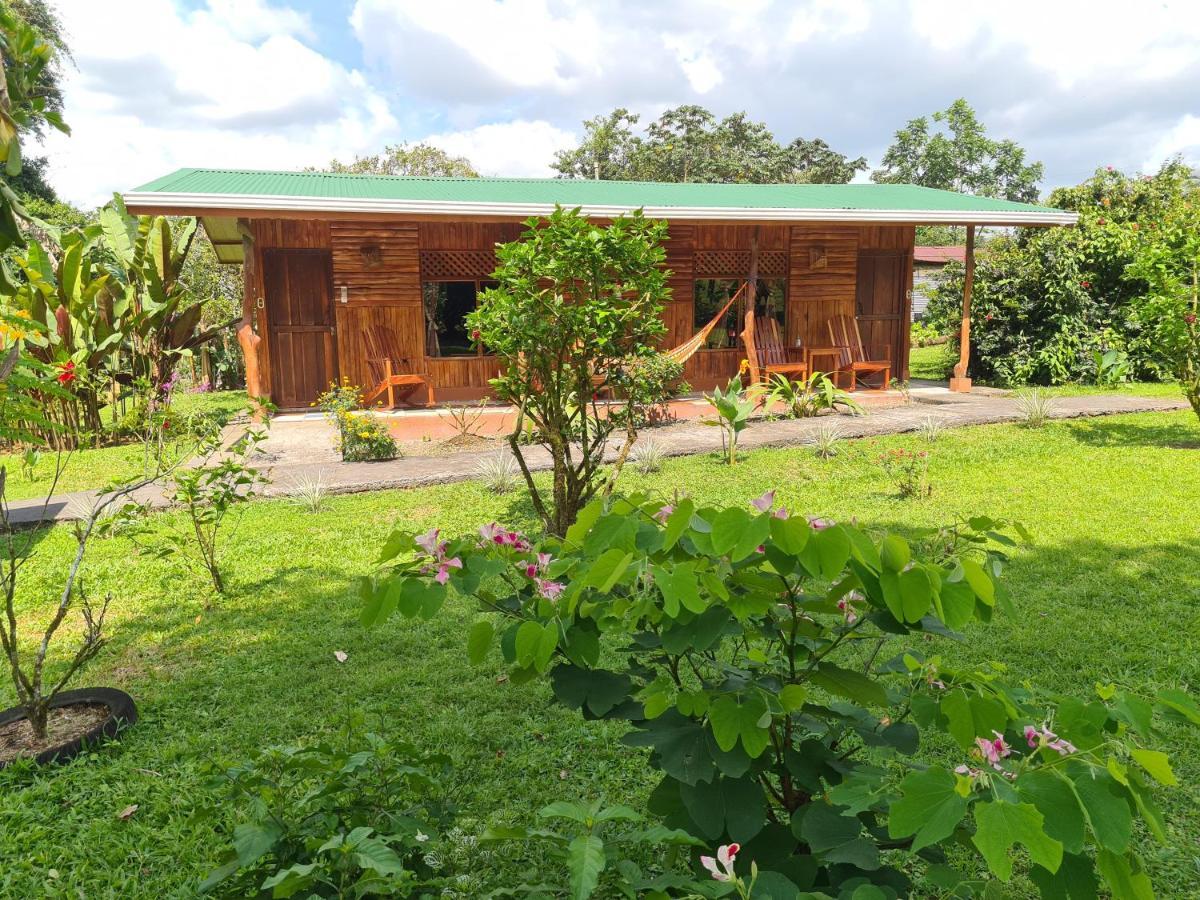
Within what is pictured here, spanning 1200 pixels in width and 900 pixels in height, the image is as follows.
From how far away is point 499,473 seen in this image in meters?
6.86

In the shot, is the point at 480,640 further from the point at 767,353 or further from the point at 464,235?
the point at 767,353

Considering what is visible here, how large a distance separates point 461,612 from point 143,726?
1630 millimetres

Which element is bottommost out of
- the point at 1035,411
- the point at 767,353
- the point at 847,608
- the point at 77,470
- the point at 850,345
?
the point at 77,470

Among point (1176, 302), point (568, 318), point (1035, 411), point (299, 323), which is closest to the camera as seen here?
point (568, 318)

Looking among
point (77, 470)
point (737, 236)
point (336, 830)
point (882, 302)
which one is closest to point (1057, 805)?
point (336, 830)

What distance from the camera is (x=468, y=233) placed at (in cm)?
1102

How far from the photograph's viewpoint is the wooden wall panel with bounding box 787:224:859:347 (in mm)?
12250

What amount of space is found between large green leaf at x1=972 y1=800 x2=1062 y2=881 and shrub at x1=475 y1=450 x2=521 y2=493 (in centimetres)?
597

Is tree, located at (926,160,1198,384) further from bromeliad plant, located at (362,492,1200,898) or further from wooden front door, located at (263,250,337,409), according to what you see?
bromeliad plant, located at (362,492,1200,898)

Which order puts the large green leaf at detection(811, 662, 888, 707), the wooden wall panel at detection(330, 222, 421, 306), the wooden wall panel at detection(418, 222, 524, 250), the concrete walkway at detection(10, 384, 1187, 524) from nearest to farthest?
the large green leaf at detection(811, 662, 888, 707), the concrete walkway at detection(10, 384, 1187, 524), the wooden wall panel at detection(330, 222, 421, 306), the wooden wall panel at detection(418, 222, 524, 250)

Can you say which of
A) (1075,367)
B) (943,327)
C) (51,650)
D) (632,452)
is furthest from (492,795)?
(943,327)

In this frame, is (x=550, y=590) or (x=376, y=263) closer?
(x=550, y=590)

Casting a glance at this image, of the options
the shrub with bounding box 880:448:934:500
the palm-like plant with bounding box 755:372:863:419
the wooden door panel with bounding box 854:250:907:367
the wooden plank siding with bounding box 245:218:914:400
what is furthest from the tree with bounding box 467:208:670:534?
the wooden door panel with bounding box 854:250:907:367

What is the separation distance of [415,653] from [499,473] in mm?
3118
